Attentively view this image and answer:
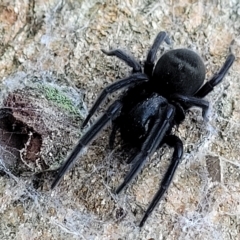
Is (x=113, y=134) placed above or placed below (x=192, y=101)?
below

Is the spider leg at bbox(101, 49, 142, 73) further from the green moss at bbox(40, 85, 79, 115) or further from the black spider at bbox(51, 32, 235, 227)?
the green moss at bbox(40, 85, 79, 115)

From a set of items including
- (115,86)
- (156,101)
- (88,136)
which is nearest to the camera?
(88,136)

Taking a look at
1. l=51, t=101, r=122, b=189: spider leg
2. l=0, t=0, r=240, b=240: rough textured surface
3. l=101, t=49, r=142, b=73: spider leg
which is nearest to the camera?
l=51, t=101, r=122, b=189: spider leg

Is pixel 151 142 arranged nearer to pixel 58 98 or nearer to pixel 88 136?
pixel 88 136

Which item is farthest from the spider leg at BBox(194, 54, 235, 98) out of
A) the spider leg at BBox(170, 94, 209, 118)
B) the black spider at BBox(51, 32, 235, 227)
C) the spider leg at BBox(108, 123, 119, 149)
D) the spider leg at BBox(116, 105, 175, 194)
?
the spider leg at BBox(108, 123, 119, 149)

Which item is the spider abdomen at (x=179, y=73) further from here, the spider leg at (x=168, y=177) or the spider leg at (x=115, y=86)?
the spider leg at (x=168, y=177)

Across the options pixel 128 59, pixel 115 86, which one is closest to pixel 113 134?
pixel 115 86

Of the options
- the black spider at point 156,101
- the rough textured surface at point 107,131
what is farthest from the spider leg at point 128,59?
the rough textured surface at point 107,131
